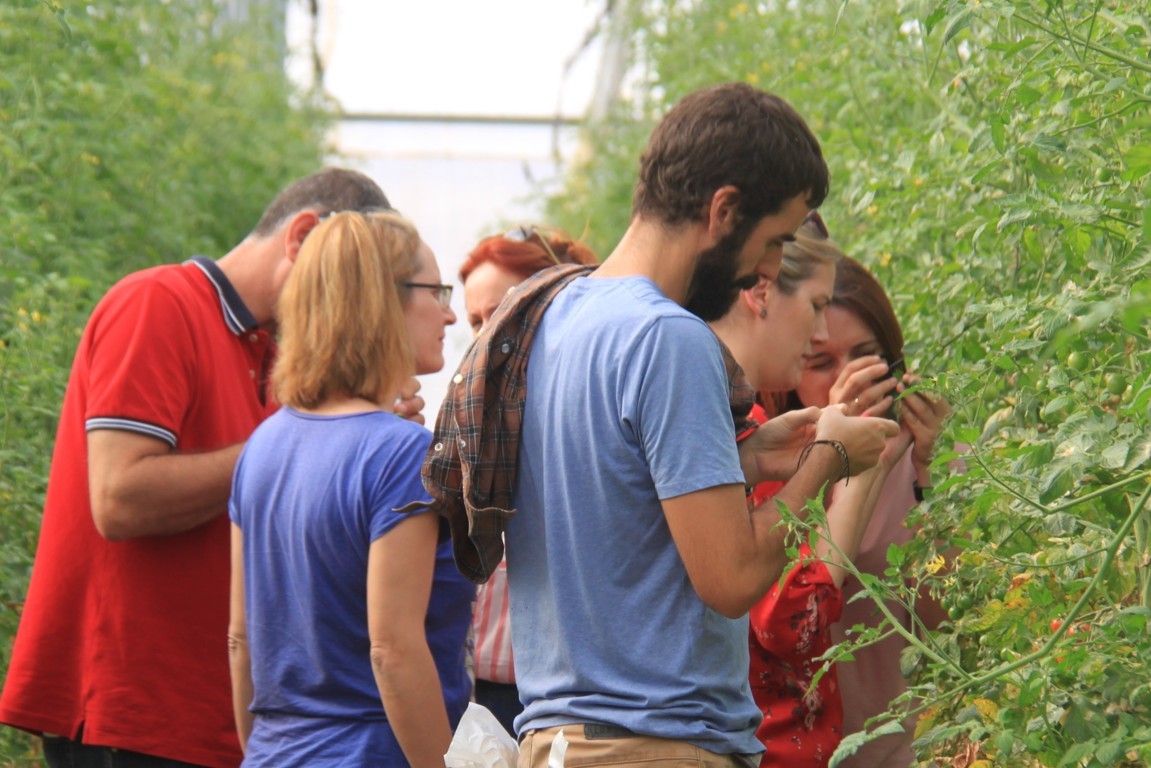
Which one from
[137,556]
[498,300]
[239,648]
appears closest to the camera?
[239,648]

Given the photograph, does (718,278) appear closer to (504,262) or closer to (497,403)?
(497,403)

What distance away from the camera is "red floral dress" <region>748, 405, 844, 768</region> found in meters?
2.38

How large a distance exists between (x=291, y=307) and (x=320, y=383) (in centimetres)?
18

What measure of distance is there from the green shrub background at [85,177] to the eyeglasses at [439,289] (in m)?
0.78

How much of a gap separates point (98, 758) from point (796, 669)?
3.98 ft

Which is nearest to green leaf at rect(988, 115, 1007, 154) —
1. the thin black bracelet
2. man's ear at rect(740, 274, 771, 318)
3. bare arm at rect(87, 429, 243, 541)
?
the thin black bracelet

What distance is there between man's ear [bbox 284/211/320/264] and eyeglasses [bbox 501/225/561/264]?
0.54m

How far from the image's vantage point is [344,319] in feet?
8.39

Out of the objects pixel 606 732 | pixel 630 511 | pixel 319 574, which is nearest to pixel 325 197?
pixel 319 574

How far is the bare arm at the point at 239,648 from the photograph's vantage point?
2.56 m

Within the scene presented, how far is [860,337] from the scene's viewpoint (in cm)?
274

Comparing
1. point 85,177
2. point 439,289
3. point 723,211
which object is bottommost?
point 85,177

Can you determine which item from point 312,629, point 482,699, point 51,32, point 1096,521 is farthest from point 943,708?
point 51,32

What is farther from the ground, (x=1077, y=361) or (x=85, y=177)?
(x=1077, y=361)
